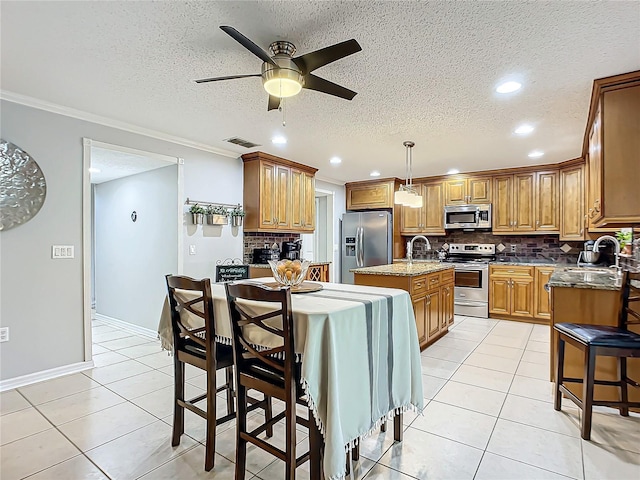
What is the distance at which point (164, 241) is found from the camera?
427 centimetres

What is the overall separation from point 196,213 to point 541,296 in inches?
192

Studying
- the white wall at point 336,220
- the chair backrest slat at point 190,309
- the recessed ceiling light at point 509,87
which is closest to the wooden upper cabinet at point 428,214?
the white wall at point 336,220

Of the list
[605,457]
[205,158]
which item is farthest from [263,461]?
[205,158]

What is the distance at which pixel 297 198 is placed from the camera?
5.37 m

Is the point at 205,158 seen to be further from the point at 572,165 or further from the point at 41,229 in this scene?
the point at 572,165

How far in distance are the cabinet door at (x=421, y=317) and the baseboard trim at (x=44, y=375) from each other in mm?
3241

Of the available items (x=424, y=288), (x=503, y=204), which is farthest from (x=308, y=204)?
(x=503, y=204)

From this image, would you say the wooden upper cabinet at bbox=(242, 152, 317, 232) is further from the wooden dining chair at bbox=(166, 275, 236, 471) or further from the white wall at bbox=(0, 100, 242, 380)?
the wooden dining chair at bbox=(166, 275, 236, 471)

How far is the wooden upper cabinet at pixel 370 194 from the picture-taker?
6492 mm

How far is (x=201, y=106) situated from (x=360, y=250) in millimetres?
4020

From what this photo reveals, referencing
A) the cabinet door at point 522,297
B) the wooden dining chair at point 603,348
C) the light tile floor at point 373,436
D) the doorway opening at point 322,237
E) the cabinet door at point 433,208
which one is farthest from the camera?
the doorway opening at point 322,237

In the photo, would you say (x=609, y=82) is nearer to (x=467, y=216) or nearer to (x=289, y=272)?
(x=289, y=272)

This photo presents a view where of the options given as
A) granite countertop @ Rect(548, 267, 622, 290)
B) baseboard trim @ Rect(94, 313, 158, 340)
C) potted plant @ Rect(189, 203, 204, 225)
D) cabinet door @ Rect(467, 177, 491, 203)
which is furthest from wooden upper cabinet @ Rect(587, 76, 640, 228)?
baseboard trim @ Rect(94, 313, 158, 340)

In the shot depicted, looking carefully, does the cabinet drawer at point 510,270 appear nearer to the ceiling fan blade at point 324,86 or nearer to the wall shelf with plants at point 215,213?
the wall shelf with plants at point 215,213
